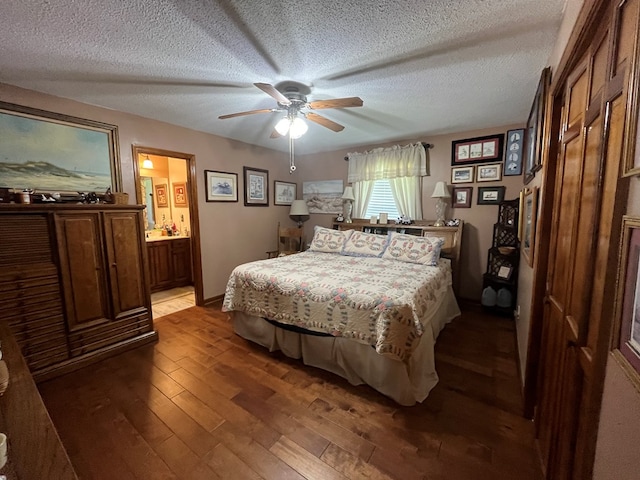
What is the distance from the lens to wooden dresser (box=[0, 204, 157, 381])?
196 cm

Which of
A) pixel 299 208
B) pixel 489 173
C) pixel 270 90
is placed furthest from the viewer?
pixel 299 208

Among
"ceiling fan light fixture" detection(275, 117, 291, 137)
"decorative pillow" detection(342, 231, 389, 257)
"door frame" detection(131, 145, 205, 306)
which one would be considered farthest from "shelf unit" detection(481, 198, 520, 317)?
"door frame" detection(131, 145, 205, 306)

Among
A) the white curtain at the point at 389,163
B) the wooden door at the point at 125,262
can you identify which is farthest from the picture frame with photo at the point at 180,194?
the white curtain at the point at 389,163

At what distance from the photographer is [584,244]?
0.93 metres

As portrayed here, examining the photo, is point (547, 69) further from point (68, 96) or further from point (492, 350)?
point (68, 96)

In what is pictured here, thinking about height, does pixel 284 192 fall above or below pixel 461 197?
above

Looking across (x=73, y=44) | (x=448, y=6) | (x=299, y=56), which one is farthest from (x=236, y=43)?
(x=448, y=6)

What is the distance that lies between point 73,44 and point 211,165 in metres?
2.05

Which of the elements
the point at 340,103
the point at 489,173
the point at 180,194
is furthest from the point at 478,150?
the point at 180,194

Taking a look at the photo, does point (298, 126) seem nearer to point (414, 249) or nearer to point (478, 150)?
point (414, 249)

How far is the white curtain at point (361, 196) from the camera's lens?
4.16 meters

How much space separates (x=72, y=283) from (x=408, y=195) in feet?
12.5

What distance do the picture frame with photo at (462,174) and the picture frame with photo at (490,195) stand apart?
195 millimetres

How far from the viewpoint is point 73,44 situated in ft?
5.28
